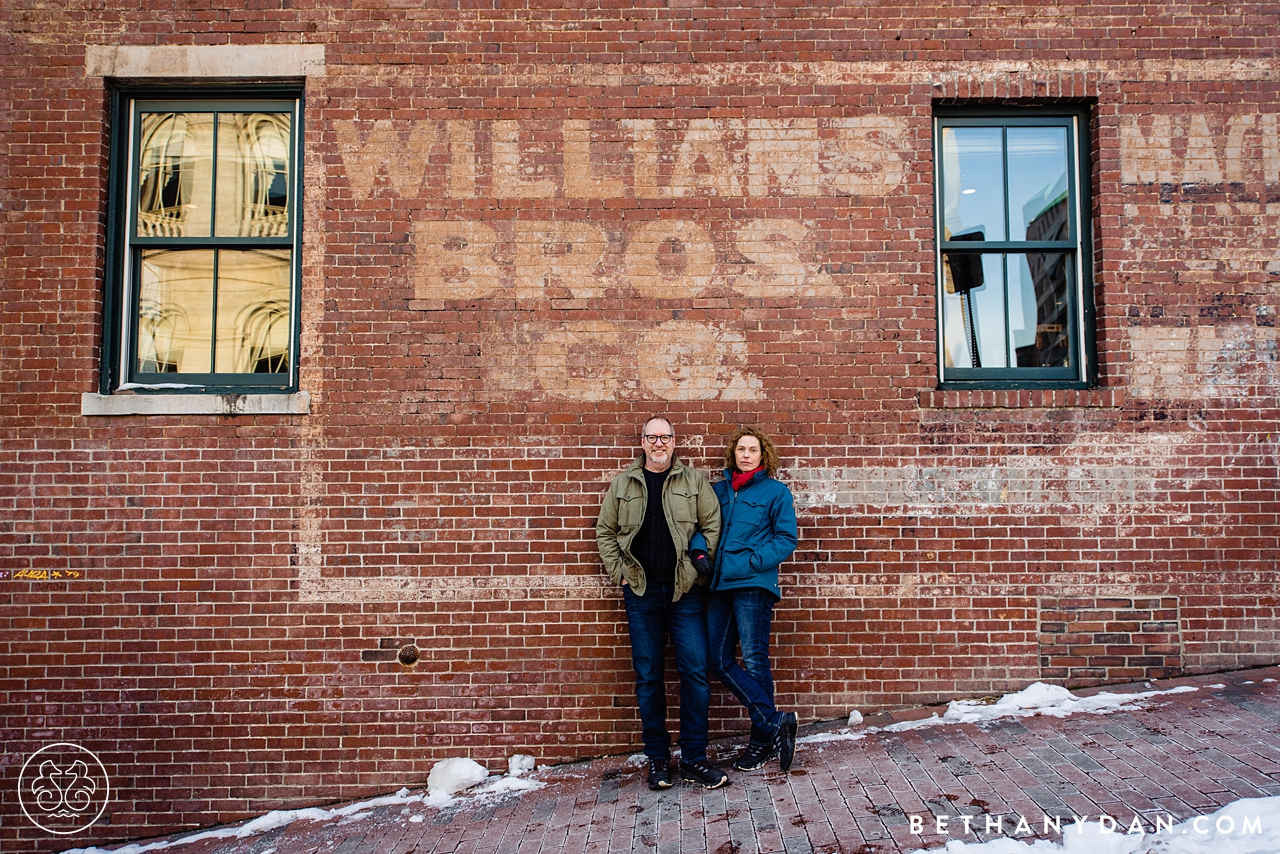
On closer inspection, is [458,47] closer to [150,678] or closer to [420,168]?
[420,168]

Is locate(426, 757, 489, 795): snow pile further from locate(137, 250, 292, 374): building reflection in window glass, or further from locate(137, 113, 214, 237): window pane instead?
locate(137, 113, 214, 237): window pane

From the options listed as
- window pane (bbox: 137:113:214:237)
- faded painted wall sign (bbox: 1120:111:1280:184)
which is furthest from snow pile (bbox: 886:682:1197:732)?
window pane (bbox: 137:113:214:237)

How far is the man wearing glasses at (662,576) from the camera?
4.66 metres

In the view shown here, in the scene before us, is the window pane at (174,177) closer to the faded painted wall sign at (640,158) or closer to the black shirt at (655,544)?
the faded painted wall sign at (640,158)

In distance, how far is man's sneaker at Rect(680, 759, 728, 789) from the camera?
4.47 meters

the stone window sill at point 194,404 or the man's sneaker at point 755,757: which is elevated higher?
the stone window sill at point 194,404

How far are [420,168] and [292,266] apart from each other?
1.13 metres

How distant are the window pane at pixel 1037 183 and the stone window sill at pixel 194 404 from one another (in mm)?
5140

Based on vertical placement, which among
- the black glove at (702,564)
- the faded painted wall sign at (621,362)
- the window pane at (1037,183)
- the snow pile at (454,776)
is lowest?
the snow pile at (454,776)

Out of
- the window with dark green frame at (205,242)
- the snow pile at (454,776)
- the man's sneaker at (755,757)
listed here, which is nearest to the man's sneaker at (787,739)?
the man's sneaker at (755,757)

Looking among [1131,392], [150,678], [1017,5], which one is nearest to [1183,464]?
[1131,392]

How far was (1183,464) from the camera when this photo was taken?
17.6 feet

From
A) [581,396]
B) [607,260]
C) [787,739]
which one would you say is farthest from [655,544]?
[607,260]

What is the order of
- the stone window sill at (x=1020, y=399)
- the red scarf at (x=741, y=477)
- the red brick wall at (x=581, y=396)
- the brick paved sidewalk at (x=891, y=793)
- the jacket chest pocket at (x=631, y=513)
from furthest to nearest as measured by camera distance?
1. the stone window sill at (x=1020, y=399)
2. the red brick wall at (x=581, y=396)
3. the red scarf at (x=741, y=477)
4. the jacket chest pocket at (x=631, y=513)
5. the brick paved sidewalk at (x=891, y=793)
